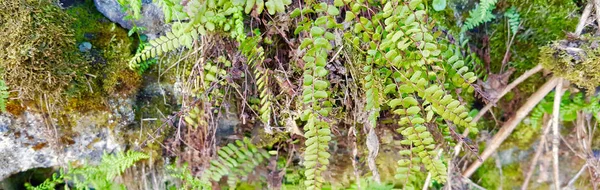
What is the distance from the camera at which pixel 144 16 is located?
6.49ft

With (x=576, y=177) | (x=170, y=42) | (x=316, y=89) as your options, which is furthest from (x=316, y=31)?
(x=576, y=177)

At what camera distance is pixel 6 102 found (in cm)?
178

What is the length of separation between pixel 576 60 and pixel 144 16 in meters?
2.01

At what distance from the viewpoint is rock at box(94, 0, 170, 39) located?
1.96 metres

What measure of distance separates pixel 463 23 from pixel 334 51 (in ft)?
2.55

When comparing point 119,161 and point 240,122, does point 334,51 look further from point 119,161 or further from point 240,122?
point 119,161

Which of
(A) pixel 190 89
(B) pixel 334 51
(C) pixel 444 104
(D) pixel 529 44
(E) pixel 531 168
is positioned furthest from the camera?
(E) pixel 531 168

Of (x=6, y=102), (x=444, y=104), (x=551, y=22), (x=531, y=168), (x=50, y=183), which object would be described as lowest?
(x=531, y=168)

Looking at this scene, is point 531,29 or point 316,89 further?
point 531,29

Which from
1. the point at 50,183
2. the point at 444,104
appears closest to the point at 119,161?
the point at 50,183

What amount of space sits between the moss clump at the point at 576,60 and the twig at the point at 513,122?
143 millimetres

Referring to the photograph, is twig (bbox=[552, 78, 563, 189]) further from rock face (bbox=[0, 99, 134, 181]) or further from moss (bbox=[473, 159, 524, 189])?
rock face (bbox=[0, 99, 134, 181])

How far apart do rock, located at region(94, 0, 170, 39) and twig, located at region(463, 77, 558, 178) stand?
1800 mm

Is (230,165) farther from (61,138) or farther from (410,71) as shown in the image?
(410,71)
